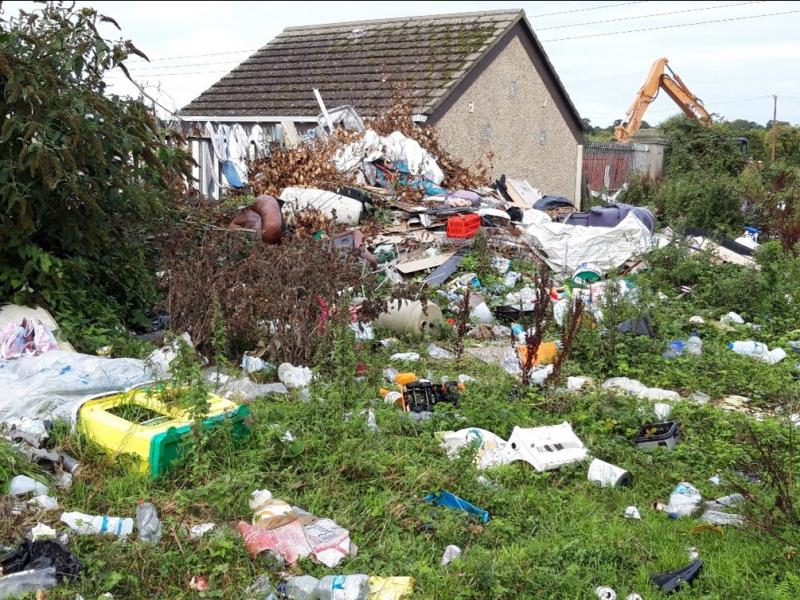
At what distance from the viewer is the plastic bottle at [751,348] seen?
7.40 metres

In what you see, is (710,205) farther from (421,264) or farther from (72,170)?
(72,170)

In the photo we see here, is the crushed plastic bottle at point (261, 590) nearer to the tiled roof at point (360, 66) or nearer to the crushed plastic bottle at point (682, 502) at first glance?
the crushed plastic bottle at point (682, 502)

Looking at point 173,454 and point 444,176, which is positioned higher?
point 444,176

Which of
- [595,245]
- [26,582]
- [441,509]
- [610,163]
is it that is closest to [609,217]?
[595,245]

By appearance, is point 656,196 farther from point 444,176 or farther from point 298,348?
point 298,348

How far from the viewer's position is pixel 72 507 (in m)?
3.76

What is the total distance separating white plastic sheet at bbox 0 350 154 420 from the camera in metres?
4.72

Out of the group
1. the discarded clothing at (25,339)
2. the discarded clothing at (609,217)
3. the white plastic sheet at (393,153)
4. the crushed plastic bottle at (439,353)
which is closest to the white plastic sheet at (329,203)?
the white plastic sheet at (393,153)

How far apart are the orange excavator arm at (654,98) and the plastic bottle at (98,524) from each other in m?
25.1

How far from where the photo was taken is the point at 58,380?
16.2 feet

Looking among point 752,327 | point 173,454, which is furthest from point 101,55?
point 752,327

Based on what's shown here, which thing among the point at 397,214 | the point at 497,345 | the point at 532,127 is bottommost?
the point at 497,345

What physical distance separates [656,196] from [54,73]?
1252 centimetres

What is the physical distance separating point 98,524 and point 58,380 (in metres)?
1.70
